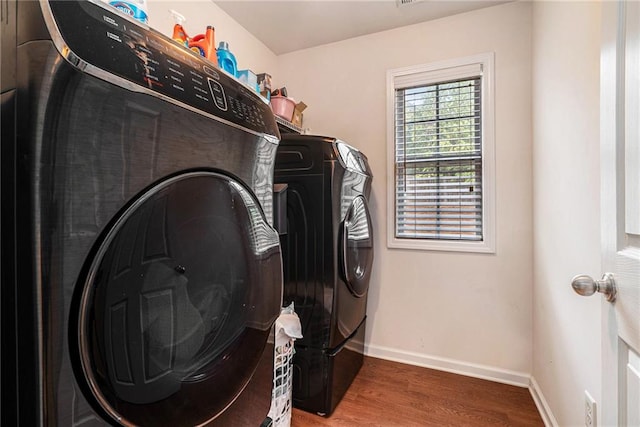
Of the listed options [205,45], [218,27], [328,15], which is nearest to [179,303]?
[205,45]

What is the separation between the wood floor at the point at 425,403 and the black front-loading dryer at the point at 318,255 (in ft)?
0.39

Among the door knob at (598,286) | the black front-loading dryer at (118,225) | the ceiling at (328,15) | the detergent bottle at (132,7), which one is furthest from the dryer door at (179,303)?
the ceiling at (328,15)

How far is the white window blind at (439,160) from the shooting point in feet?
6.54

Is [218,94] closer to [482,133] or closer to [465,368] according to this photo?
[482,133]

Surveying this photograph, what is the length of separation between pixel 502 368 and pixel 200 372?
199 centimetres

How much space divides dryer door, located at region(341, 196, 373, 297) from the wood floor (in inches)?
22.9

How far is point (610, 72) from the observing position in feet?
2.32

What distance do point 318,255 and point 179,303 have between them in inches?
36.8

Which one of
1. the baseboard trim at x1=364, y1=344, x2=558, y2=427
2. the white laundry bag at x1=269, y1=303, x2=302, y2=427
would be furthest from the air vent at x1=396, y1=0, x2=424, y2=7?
the baseboard trim at x1=364, y1=344, x2=558, y2=427

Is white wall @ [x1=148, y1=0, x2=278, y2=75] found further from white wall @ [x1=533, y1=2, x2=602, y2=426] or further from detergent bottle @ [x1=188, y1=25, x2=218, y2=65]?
white wall @ [x1=533, y1=2, x2=602, y2=426]

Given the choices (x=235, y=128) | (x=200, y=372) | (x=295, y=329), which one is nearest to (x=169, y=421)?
(x=200, y=372)

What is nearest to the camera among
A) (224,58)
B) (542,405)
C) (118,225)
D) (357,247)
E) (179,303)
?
Result: (118,225)

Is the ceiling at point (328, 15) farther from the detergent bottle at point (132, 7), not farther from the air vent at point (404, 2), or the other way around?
the detergent bottle at point (132, 7)

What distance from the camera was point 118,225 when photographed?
0.48 m
